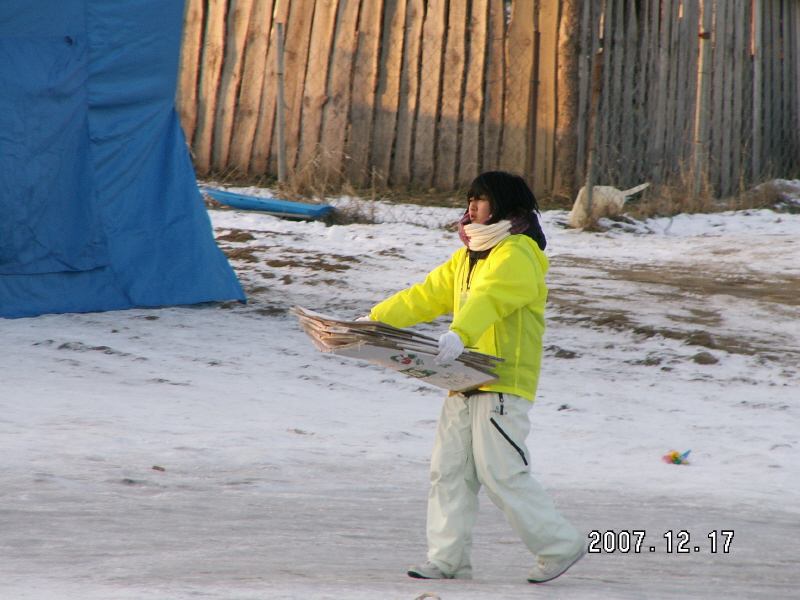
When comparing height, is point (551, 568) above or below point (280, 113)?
below

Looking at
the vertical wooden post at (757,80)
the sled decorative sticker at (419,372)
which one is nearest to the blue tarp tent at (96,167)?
the sled decorative sticker at (419,372)

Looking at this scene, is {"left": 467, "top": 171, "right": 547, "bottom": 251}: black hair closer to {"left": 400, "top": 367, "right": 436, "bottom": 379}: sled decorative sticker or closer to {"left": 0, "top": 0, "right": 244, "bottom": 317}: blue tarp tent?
{"left": 400, "top": 367, "right": 436, "bottom": 379}: sled decorative sticker

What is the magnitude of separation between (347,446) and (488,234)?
1863mm

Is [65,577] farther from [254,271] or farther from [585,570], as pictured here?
[254,271]

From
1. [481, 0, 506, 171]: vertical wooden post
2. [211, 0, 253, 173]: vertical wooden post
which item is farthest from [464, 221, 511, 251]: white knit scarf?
[211, 0, 253, 173]: vertical wooden post

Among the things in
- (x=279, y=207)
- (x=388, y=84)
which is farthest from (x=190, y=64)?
(x=279, y=207)

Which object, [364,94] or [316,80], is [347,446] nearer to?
[364,94]

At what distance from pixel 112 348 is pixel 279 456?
1997mm

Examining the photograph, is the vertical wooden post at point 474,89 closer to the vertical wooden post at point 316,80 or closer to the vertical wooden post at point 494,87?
the vertical wooden post at point 494,87

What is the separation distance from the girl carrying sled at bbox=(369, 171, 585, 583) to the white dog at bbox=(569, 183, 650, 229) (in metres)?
7.21

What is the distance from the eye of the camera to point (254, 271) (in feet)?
26.4

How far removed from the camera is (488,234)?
3076 millimetres

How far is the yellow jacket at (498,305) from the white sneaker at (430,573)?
23.7 inches

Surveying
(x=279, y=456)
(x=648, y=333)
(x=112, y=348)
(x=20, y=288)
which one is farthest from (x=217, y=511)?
(x=648, y=333)
